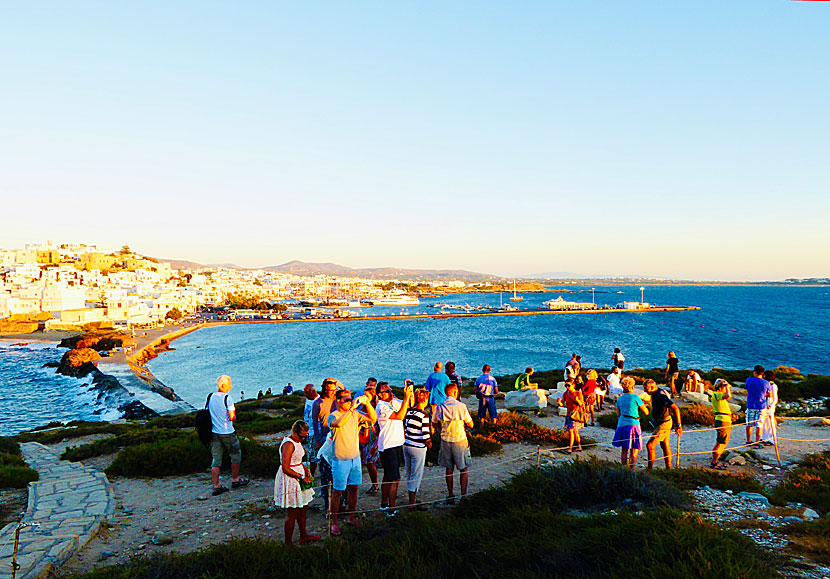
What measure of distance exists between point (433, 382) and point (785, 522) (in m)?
5.45

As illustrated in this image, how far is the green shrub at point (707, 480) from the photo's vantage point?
20.7 ft

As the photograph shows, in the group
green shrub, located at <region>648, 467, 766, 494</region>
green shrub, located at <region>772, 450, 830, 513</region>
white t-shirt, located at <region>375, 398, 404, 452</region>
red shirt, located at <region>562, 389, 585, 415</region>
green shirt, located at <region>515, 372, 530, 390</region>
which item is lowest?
green shirt, located at <region>515, 372, 530, 390</region>

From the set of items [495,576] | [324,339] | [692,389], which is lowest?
[324,339]

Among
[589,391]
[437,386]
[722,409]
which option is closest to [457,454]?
[437,386]

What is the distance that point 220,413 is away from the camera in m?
6.96

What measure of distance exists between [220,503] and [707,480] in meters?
6.94

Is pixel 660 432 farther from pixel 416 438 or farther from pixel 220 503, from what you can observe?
pixel 220 503

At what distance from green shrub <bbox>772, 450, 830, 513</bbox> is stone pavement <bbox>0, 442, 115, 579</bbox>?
8364 mm

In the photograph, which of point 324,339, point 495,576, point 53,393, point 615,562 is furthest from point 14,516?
point 324,339

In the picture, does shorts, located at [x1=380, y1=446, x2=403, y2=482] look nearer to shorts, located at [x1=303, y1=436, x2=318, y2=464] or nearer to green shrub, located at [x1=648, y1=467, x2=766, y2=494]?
shorts, located at [x1=303, y1=436, x2=318, y2=464]

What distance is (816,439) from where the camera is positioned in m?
10.1

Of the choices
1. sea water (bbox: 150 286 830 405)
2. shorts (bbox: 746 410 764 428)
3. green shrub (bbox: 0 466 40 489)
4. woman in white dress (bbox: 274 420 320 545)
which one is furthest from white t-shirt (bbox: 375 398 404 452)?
sea water (bbox: 150 286 830 405)

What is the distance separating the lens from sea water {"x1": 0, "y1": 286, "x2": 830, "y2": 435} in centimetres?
3384

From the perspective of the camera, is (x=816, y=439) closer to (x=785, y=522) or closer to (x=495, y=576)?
(x=785, y=522)
